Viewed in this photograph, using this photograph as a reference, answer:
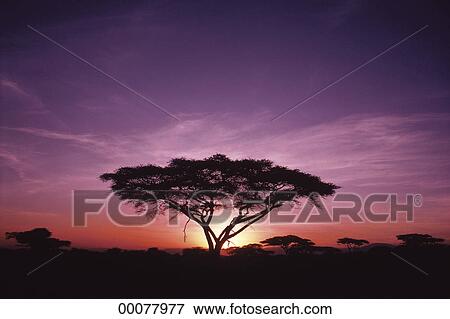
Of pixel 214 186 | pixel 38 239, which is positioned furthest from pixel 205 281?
pixel 38 239

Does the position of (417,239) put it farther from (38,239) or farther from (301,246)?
(38,239)

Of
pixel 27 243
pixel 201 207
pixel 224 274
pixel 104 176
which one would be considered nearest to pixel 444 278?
pixel 224 274

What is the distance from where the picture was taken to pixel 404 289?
40.1 feet

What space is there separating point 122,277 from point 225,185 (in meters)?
8.13

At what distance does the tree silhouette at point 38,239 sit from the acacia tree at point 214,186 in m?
8.76

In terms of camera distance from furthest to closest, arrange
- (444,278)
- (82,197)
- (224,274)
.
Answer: (82,197)
(224,274)
(444,278)

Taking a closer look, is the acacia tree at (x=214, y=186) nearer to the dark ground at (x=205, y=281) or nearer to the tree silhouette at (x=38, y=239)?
the dark ground at (x=205, y=281)

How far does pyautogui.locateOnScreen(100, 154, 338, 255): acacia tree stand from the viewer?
70.2ft

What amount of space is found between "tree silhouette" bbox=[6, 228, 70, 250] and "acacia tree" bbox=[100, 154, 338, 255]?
345 inches

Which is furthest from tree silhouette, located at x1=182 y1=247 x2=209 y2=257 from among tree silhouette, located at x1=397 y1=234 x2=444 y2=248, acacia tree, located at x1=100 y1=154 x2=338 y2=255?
tree silhouette, located at x1=397 y1=234 x2=444 y2=248

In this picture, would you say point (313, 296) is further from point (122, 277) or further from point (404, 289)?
point (122, 277)

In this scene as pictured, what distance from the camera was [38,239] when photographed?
94.4ft

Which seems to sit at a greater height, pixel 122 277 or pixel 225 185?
pixel 225 185

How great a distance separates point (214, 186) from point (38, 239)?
14.3 meters
